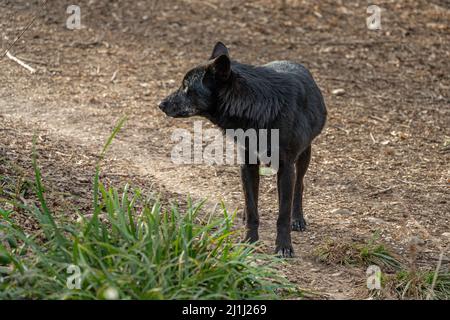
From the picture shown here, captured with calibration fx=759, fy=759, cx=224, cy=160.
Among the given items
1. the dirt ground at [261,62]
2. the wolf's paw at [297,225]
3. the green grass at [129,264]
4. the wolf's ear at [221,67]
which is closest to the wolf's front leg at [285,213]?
the dirt ground at [261,62]

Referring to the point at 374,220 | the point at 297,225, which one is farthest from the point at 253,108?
the point at 374,220

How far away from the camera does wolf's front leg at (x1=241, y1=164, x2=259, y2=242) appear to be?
254 inches

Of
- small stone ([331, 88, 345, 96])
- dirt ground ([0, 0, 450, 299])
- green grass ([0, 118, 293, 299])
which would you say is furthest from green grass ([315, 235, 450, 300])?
small stone ([331, 88, 345, 96])

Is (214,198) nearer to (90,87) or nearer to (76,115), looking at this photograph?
(76,115)

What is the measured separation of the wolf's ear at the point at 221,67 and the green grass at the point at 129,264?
143 centimetres

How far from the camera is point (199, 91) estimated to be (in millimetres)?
6297

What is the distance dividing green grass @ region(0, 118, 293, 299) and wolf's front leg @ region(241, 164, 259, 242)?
1.24 m

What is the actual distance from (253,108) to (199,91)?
0.47m

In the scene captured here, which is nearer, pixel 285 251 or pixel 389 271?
pixel 389 271

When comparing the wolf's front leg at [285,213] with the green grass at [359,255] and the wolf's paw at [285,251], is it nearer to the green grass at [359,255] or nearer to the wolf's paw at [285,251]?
the wolf's paw at [285,251]

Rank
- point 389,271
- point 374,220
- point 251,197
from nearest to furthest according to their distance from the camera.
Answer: point 389,271 → point 251,197 → point 374,220

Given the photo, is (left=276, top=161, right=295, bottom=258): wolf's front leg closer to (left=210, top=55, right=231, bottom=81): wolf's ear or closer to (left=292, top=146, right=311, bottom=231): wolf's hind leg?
(left=292, top=146, right=311, bottom=231): wolf's hind leg

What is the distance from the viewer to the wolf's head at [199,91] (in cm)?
619

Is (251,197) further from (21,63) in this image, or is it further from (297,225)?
(21,63)
